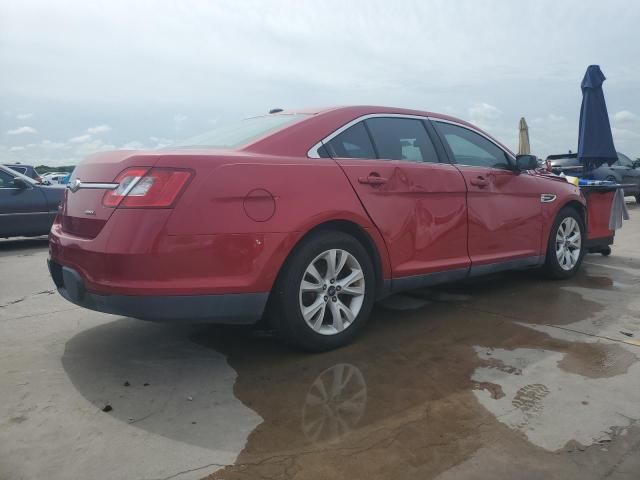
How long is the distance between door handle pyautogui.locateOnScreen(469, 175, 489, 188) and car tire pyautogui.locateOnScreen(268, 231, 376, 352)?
1294 millimetres

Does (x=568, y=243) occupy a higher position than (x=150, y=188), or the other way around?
(x=150, y=188)

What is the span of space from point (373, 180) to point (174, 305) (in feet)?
4.86

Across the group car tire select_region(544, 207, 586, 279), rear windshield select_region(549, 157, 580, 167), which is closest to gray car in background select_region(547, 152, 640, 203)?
rear windshield select_region(549, 157, 580, 167)

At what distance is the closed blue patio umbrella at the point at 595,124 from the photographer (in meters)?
8.00

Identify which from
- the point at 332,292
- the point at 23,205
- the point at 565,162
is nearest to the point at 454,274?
the point at 332,292

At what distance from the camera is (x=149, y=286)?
110 inches

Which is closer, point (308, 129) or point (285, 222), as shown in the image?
point (285, 222)

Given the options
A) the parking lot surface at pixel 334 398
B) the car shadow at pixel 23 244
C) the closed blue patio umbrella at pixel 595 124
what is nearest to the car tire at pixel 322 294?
the parking lot surface at pixel 334 398

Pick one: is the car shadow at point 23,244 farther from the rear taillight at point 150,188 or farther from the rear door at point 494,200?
the rear door at point 494,200

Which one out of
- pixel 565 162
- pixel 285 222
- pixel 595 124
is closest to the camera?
pixel 285 222

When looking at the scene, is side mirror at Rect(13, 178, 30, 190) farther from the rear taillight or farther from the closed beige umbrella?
the closed beige umbrella

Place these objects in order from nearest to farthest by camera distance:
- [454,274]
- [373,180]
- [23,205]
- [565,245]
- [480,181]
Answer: [373,180]
[454,274]
[480,181]
[565,245]
[23,205]

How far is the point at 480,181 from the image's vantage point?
4.37m

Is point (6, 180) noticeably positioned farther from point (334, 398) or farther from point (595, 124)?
point (595, 124)
